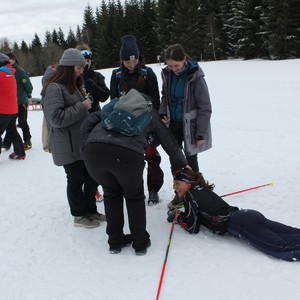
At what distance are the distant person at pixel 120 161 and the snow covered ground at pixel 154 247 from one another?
0.27 meters

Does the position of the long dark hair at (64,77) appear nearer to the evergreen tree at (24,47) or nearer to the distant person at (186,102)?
the distant person at (186,102)

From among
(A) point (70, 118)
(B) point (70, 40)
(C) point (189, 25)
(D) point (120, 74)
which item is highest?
(B) point (70, 40)

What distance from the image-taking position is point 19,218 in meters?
4.15

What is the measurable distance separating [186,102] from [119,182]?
4.46 ft

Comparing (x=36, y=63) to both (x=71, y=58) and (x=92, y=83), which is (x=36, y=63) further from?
(x=71, y=58)

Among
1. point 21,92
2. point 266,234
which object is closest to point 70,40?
point 21,92

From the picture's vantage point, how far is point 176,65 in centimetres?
363

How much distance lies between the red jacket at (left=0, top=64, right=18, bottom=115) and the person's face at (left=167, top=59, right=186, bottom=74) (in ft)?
11.5

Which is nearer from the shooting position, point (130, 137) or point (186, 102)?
point (130, 137)

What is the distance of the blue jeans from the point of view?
9.27 feet

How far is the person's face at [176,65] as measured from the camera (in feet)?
11.8

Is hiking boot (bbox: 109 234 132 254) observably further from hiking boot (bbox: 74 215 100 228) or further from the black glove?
the black glove

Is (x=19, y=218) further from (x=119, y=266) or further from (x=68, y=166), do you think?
(x=119, y=266)

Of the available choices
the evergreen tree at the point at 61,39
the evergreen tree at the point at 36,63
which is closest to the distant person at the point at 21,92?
the evergreen tree at the point at 36,63
